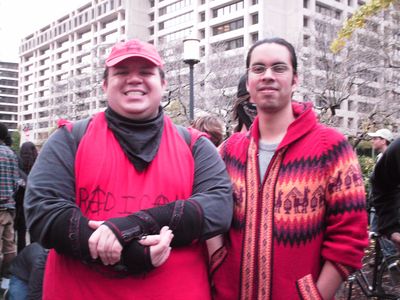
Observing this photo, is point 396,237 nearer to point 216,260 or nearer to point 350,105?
point 216,260

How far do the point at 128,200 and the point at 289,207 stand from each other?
0.71 meters

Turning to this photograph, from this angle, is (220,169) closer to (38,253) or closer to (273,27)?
(38,253)

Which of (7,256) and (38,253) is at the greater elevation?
(38,253)

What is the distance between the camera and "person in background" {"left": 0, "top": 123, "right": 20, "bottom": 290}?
5031 millimetres

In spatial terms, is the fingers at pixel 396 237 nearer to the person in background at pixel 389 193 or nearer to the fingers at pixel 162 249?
the person in background at pixel 389 193

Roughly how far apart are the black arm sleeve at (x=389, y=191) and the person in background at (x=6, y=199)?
4.24m

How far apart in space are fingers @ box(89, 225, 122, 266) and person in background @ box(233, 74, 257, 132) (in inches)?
63.6

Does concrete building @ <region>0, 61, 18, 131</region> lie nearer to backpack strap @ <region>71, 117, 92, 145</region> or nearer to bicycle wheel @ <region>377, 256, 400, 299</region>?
bicycle wheel @ <region>377, 256, 400, 299</region>

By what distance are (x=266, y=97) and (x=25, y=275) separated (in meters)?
2.09

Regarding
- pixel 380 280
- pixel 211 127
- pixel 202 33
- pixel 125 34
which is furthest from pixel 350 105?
pixel 125 34

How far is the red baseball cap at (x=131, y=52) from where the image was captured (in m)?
1.81

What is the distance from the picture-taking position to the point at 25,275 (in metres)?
2.83

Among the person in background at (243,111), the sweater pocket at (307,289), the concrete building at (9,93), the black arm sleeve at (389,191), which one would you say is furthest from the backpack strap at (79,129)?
the concrete building at (9,93)

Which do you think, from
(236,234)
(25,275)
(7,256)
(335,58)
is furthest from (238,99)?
(335,58)
